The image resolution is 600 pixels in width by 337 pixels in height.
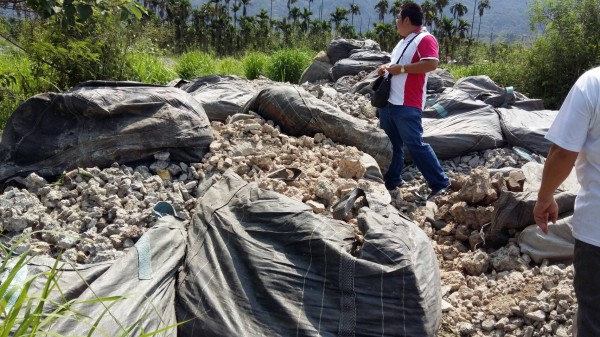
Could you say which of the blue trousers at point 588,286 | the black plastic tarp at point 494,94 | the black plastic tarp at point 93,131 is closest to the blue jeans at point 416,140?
the black plastic tarp at point 93,131

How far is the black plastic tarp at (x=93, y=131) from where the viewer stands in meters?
3.49

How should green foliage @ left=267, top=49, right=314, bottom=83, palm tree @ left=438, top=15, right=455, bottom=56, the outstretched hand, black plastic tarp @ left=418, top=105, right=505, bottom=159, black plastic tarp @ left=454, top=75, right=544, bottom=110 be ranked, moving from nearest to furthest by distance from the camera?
the outstretched hand, black plastic tarp @ left=418, top=105, right=505, bottom=159, black plastic tarp @ left=454, top=75, right=544, bottom=110, green foliage @ left=267, top=49, right=314, bottom=83, palm tree @ left=438, top=15, right=455, bottom=56

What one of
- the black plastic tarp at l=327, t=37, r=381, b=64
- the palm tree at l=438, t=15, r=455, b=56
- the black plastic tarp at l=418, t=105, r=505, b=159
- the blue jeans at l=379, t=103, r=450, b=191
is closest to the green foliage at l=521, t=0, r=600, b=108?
the black plastic tarp at l=327, t=37, r=381, b=64

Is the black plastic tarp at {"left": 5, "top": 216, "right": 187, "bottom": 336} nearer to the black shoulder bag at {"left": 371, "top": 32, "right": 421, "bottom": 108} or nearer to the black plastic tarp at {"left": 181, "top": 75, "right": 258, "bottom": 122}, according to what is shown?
the black shoulder bag at {"left": 371, "top": 32, "right": 421, "bottom": 108}

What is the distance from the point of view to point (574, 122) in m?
1.90

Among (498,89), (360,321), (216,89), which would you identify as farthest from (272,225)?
(498,89)

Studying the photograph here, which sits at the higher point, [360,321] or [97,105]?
[97,105]

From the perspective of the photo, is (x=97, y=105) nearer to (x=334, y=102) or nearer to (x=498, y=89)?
(x=334, y=102)

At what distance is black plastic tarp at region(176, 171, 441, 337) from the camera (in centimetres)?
234

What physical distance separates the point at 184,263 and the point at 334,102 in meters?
3.67

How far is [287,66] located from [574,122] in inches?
372

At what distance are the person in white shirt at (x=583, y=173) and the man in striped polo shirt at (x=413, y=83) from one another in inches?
86.5

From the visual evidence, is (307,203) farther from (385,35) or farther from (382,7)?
(382,7)

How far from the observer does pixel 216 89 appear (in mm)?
5254
